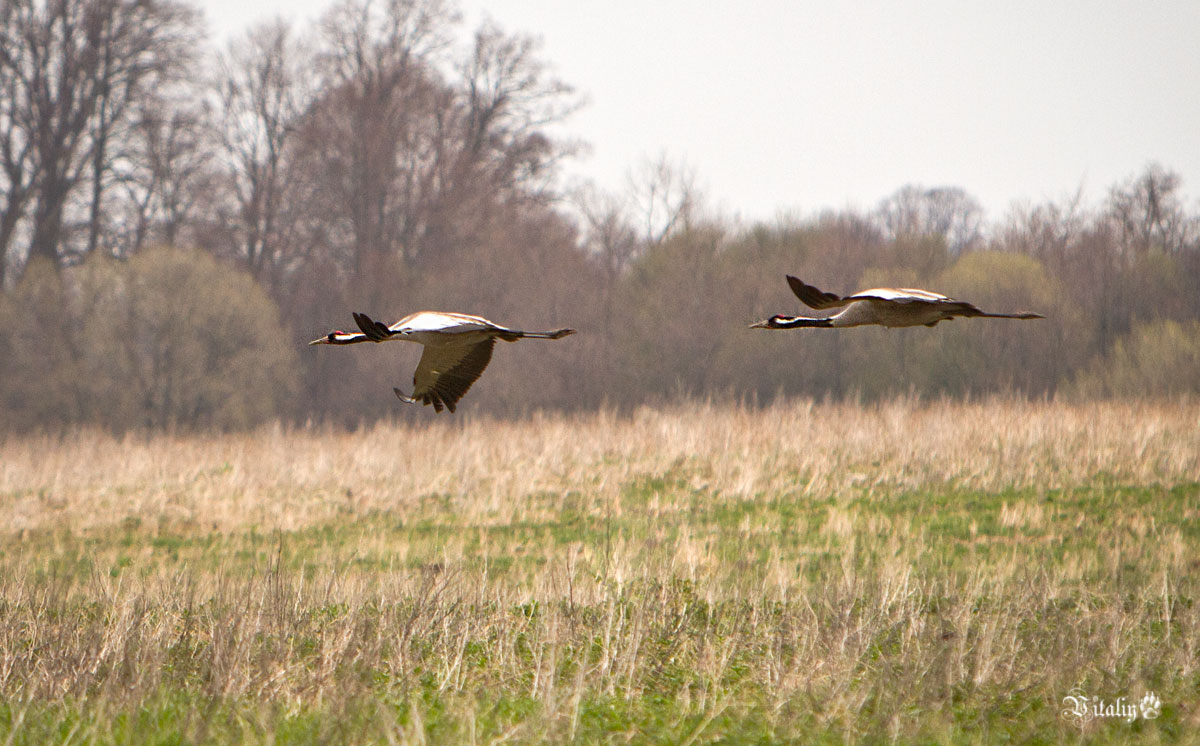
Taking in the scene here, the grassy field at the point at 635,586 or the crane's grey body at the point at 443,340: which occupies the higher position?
the crane's grey body at the point at 443,340

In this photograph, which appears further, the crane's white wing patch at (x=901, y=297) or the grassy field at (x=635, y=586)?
the grassy field at (x=635, y=586)

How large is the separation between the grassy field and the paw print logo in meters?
0.05

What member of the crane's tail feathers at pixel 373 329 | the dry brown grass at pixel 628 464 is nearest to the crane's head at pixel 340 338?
the crane's tail feathers at pixel 373 329

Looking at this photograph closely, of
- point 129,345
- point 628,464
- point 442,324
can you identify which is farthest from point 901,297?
point 129,345

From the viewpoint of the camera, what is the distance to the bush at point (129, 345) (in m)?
28.9

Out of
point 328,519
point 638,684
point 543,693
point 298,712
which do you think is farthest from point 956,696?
point 328,519

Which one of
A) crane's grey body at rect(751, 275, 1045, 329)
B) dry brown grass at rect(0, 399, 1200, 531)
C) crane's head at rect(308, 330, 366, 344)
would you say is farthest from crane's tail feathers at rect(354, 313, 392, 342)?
dry brown grass at rect(0, 399, 1200, 531)

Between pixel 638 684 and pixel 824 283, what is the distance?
22259 millimetres

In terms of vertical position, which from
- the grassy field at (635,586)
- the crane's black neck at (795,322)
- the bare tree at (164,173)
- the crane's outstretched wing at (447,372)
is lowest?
the grassy field at (635,586)

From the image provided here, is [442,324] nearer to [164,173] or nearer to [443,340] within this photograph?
[443,340]

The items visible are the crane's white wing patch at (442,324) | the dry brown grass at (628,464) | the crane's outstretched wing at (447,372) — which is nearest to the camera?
the crane's white wing patch at (442,324)

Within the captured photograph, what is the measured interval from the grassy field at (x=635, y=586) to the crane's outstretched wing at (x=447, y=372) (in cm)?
226

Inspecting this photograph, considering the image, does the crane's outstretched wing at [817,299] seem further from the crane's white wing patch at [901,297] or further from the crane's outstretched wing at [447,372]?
the crane's outstretched wing at [447,372]

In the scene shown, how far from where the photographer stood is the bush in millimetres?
28859
